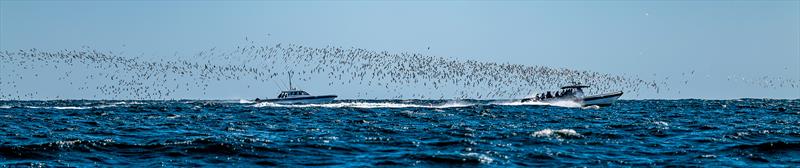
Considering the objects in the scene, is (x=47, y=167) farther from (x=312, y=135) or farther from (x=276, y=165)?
(x=312, y=135)

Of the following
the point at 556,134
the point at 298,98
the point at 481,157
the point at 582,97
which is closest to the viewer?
the point at 481,157

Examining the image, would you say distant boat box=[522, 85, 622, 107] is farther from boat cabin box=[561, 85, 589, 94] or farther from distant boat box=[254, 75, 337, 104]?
distant boat box=[254, 75, 337, 104]

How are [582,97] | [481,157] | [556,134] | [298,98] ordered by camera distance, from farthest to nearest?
[298,98], [582,97], [556,134], [481,157]

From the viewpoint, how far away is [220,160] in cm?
2556

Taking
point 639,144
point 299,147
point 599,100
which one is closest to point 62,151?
point 299,147

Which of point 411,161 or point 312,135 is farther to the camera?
point 312,135

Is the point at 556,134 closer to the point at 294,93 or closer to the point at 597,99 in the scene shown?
the point at 597,99

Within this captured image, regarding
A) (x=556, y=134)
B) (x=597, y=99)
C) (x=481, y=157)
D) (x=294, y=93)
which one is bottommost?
(x=481, y=157)

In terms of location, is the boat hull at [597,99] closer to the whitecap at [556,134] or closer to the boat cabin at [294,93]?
the boat cabin at [294,93]

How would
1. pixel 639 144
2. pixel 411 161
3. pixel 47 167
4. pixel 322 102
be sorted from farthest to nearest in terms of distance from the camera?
pixel 322 102 → pixel 639 144 → pixel 411 161 → pixel 47 167

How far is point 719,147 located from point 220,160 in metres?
17.3

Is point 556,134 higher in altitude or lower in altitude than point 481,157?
higher

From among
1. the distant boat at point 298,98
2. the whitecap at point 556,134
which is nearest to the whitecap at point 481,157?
the whitecap at point 556,134

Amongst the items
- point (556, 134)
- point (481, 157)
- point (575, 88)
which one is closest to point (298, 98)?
point (575, 88)
